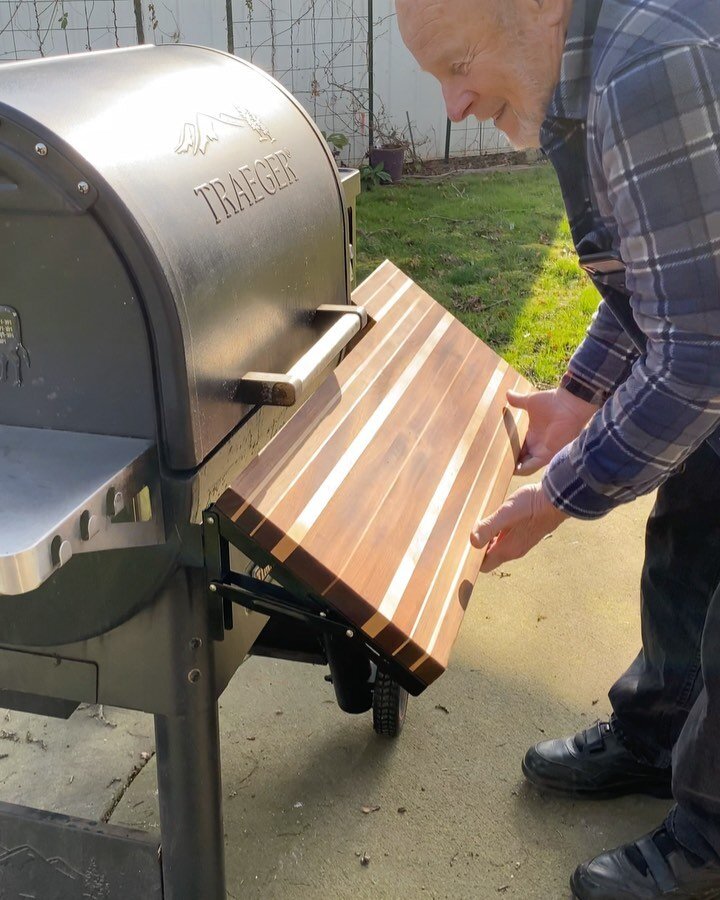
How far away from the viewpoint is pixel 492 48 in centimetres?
123

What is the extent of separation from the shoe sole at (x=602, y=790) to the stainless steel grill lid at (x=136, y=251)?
114 cm

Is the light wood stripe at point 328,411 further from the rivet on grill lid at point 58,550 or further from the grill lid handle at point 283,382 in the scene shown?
the rivet on grill lid at point 58,550

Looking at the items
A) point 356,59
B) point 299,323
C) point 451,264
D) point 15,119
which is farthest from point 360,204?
point 15,119

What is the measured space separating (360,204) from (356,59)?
2152 millimetres

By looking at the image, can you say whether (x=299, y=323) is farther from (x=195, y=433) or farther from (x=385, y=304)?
(x=385, y=304)

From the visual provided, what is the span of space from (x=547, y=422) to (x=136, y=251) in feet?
3.80

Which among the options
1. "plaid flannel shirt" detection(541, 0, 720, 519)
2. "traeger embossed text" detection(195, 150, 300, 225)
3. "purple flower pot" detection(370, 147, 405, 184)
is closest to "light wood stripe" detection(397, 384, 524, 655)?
"plaid flannel shirt" detection(541, 0, 720, 519)

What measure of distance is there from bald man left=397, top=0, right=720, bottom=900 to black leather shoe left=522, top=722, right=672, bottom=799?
0.06ft

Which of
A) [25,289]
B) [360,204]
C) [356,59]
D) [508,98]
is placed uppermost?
[508,98]

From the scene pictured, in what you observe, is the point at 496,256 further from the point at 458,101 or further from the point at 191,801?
the point at 191,801

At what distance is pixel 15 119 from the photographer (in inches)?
37.3

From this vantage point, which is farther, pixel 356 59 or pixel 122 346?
pixel 356 59

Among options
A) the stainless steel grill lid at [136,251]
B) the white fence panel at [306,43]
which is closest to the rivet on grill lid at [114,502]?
the stainless steel grill lid at [136,251]

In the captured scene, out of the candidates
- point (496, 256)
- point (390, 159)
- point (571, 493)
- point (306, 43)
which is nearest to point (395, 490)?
point (571, 493)
